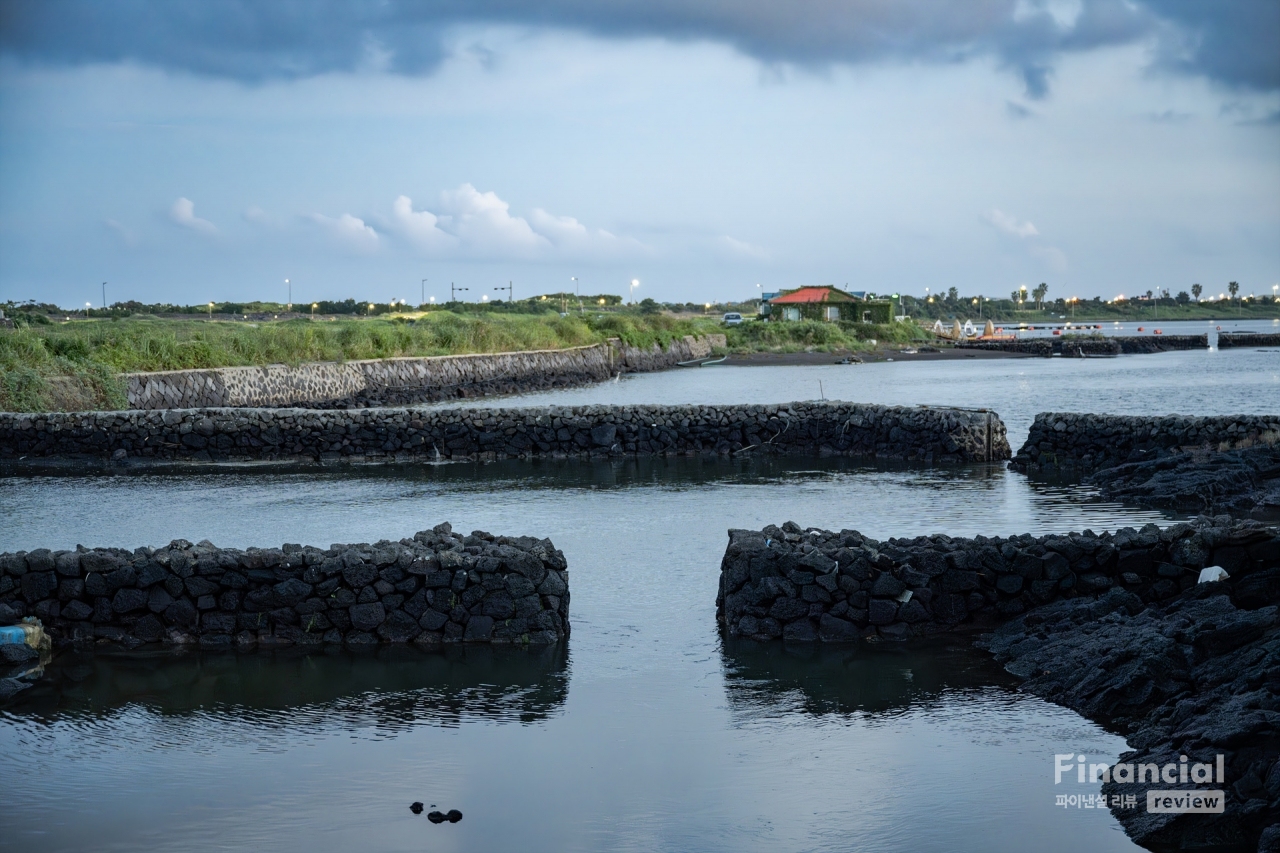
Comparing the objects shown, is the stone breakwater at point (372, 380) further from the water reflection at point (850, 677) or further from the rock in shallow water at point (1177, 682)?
the rock in shallow water at point (1177, 682)

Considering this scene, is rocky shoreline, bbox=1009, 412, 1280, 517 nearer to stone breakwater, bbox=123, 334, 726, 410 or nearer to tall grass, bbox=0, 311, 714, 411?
tall grass, bbox=0, 311, 714, 411

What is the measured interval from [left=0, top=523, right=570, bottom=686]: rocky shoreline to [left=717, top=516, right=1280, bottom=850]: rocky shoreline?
5.57 ft

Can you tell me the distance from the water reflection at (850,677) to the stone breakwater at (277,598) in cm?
158

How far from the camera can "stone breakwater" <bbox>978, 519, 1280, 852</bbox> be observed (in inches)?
212

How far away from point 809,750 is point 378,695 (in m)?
2.89

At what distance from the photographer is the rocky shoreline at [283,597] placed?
870 cm

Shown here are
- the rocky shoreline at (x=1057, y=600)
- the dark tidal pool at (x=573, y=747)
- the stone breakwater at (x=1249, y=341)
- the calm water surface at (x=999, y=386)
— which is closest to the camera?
the dark tidal pool at (x=573, y=747)

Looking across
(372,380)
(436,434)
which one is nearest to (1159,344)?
(372,380)

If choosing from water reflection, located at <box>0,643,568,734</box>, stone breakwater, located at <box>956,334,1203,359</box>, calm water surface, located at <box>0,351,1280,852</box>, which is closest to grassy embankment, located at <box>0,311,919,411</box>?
calm water surface, located at <box>0,351,1280,852</box>

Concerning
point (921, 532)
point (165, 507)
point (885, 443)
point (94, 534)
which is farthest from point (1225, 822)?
point (885, 443)

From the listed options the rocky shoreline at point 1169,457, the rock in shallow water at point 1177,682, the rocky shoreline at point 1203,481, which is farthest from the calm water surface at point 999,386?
the rock in shallow water at point 1177,682

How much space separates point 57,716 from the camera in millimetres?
7465

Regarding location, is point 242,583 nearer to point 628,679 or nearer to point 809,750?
point 628,679

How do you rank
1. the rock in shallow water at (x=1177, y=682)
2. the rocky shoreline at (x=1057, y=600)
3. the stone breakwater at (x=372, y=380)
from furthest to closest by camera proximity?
the stone breakwater at (x=372, y=380)
the rocky shoreline at (x=1057, y=600)
the rock in shallow water at (x=1177, y=682)
